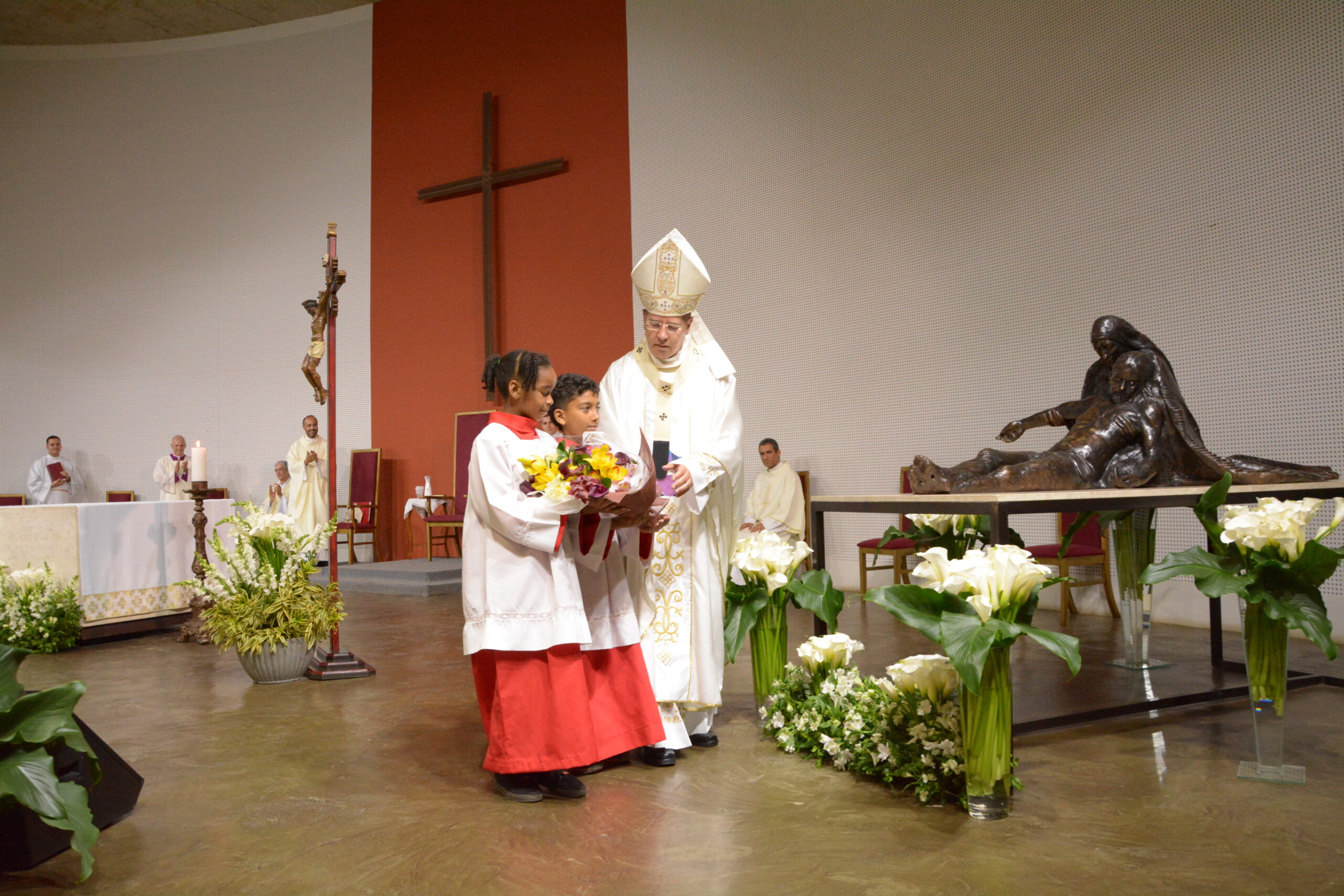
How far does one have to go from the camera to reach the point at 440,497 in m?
9.77

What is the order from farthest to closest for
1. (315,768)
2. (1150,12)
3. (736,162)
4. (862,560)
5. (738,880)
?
1. (736,162)
2. (862,560)
3. (1150,12)
4. (315,768)
5. (738,880)

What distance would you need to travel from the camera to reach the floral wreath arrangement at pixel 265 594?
463 centimetres

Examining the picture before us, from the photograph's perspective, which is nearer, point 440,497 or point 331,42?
point 440,497

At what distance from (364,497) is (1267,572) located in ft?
30.4

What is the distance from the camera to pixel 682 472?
3.14m

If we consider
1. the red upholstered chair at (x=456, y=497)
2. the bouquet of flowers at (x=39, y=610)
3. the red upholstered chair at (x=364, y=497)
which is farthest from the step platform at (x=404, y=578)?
the bouquet of flowers at (x=39, y=610)

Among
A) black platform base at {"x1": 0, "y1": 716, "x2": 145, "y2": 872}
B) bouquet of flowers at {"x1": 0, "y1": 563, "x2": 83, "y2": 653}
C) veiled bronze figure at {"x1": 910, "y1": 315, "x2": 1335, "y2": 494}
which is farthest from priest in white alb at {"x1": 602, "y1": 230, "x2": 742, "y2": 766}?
bouquet of flowers at {"x1": 0, "y1": 563, "x2": 83, "y2": 653}

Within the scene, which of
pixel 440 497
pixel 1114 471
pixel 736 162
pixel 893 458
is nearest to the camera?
pixel 1114 471

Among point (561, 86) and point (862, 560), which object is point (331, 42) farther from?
point (862, 560)

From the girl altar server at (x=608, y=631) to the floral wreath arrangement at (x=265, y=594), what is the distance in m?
2.16

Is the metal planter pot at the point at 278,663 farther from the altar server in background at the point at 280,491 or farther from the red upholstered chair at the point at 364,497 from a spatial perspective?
the altar server in background at the point at 280,491

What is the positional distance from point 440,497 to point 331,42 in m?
5.72

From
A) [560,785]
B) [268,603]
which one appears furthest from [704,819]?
[268,603]

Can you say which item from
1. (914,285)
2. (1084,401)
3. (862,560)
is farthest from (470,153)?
(1084,401)
